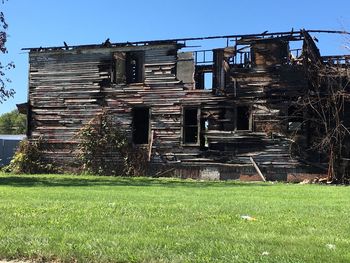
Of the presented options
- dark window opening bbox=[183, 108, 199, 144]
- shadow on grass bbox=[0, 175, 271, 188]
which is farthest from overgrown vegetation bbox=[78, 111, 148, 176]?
shadow on grass bbox=[0, 175, 271, 188]

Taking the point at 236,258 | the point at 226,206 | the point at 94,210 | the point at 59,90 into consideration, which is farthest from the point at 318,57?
the point at 236,258

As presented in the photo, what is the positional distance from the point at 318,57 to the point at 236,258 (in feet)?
73.7

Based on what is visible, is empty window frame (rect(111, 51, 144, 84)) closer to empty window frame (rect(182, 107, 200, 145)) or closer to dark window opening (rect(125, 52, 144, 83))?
dark window opening (rect(125, 52, 144, 83))

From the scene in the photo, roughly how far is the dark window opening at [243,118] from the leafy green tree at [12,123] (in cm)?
7307

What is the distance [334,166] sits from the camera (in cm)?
2580

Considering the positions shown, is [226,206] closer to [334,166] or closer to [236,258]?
[236,258]

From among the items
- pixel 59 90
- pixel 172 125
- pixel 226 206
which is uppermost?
pixel 59 90

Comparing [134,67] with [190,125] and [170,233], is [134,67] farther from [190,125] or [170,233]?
[170,233]

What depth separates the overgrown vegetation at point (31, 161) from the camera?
102ft

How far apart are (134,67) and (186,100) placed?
4.34m

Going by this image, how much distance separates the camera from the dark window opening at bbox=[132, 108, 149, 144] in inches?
1198

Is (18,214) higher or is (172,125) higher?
(172,125)

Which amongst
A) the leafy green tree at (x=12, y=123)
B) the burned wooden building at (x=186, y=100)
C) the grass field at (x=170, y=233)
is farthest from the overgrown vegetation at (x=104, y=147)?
the leafy green tree at (x=12, y=123)

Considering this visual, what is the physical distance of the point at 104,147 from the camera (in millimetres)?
30047
